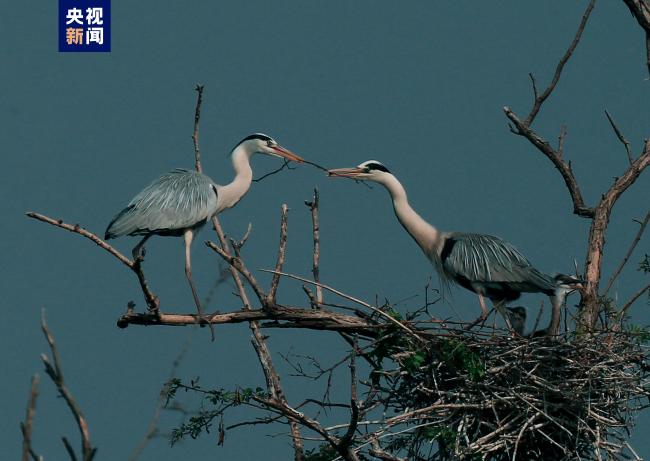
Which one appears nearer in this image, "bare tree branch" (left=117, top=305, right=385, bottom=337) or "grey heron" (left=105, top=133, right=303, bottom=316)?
"bare tree branch" (left=117, top=305, right=385, bottom=337)

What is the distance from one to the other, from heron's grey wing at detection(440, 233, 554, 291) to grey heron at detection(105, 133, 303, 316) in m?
1.63

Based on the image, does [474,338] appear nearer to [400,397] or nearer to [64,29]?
[400,397]

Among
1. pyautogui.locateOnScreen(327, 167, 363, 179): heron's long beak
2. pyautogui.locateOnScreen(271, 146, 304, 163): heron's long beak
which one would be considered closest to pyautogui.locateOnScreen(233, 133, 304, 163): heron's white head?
pyautogui.locateOnScreen(271, 146, 304, 163): heron's long beak

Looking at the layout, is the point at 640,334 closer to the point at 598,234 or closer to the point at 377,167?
the point at 598,234

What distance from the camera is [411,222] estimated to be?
8477 mm

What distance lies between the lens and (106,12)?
20.8 m

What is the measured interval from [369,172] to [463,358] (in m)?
2.45

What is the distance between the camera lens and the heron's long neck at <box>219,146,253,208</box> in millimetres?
8797

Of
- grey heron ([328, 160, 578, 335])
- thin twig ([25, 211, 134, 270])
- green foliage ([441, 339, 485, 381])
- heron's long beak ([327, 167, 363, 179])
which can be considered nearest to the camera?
thin twig ([25, 211, 134, 270])

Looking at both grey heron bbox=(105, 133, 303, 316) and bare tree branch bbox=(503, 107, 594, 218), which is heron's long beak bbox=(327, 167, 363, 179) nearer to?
grey heron bbox=(105, 133, 303, 316)

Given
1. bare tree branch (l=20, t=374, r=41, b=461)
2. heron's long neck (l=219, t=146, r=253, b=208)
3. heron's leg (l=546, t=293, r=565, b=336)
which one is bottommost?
bare tree branch (l=20, t=374, r=41, b=461)

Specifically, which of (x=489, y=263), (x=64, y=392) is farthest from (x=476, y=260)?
(x=64, y=392)

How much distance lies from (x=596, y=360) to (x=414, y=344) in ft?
3.54

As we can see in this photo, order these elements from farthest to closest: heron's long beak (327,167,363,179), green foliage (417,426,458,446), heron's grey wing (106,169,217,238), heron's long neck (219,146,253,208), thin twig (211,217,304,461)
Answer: heron's long neck (219,146,253,208)
heron's long beak (327,167,363,179)
heron's grey wing (106,169,217,238)
thin twig (211,217,304,461)
green foliage (417,426,458,446)
